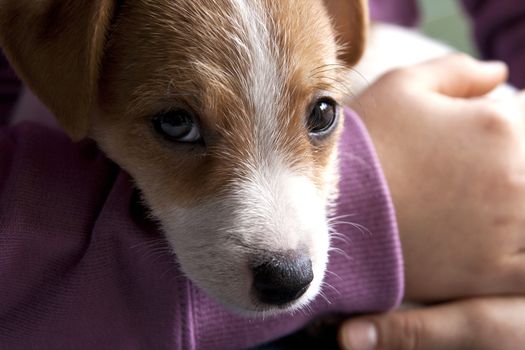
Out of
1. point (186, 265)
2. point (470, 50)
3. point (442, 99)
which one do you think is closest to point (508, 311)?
point (442, 99)

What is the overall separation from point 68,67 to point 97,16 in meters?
0.10

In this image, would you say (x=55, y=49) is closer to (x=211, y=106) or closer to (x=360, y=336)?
(x=211, y=106)

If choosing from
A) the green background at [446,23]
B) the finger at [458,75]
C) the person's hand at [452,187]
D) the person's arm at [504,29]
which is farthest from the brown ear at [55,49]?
the green background at [446,23]

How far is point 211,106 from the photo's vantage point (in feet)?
3.50

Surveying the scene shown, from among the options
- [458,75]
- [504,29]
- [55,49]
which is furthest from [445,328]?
[504,29]

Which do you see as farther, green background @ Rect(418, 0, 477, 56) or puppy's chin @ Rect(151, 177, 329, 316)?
green background @ Rect(418, 0, 477, 56)

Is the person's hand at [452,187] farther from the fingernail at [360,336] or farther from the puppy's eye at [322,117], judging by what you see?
the puppy's eye at [322,117]

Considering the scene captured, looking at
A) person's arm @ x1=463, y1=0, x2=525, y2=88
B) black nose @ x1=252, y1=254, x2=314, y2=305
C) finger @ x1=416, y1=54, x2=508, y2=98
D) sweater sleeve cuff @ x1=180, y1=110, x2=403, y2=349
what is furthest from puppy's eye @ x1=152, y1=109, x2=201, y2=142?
person's arm @ x1=463, y1=0, x2=525, y2=88

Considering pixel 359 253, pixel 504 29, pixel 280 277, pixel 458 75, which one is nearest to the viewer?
pixel 280 277

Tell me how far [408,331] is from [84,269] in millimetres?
652

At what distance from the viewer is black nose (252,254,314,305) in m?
1.02

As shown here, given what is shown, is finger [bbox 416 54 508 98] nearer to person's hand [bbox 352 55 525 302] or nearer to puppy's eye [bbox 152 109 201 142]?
person's hand [bbox 352 55 525 302]

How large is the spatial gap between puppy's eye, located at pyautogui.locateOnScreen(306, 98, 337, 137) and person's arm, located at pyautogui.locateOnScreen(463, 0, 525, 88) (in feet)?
4.16

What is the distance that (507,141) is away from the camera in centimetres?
147
